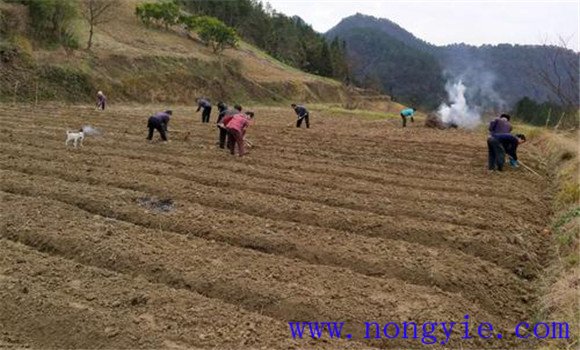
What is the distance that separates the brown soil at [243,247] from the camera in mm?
4539

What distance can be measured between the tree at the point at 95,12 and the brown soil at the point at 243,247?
69.5ft

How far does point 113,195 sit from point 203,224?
5.87 ft

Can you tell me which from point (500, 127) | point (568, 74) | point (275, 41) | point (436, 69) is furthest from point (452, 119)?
point (436, 69)

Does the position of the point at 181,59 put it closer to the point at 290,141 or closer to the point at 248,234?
the point at 290,141

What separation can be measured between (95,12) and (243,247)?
35.1 m

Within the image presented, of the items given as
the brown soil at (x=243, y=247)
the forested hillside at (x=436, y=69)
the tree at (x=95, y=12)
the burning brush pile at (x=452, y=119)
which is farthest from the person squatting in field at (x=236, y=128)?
the forested hillside at (x=436, y=69)

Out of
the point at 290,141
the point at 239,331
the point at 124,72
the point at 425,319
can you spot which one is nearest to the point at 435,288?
the point at 425,319

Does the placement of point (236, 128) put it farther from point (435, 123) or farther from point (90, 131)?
point (435, 123)

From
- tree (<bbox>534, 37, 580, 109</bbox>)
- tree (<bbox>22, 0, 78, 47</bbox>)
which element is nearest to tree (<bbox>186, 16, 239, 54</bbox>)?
tree (<bbox>22, 0, 78, 47</bbox>)

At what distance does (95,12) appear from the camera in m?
36.4

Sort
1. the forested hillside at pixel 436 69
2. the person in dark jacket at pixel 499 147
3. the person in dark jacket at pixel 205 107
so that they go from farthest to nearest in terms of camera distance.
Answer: the forested hillside at pixel 436 69
the person in dark jacket at pixel 205 107
the person in dark jacket at pixel 499 147

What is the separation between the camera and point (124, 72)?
28.4 m

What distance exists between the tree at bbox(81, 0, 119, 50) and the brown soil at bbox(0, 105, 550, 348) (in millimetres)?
21197

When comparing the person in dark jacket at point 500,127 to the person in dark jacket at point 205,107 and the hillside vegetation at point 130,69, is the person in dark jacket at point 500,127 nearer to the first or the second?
the person in dark jacket at point 205,107
